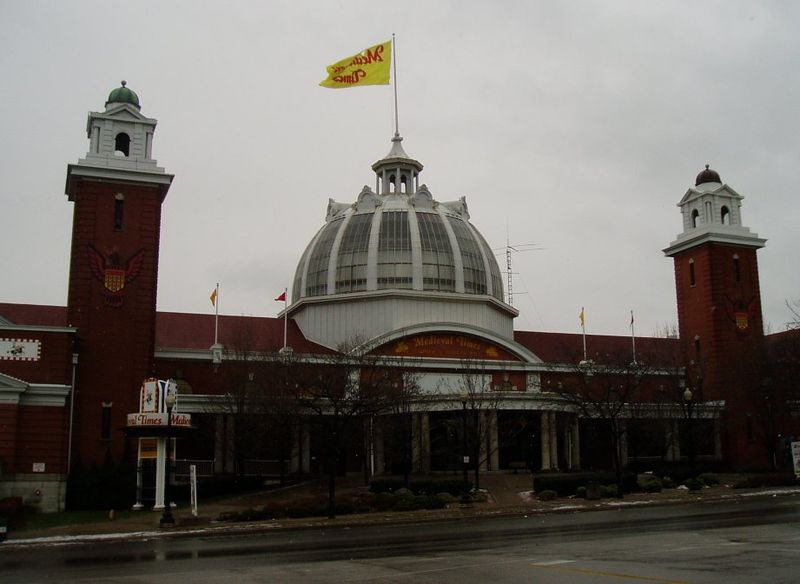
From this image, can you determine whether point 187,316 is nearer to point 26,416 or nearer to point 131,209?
point 131,209

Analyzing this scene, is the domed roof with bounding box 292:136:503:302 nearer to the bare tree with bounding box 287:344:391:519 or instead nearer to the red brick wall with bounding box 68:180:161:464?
the bare tree with bounding box 287:344:391:519

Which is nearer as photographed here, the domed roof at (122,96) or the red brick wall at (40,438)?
the red brick wall at (40,438)

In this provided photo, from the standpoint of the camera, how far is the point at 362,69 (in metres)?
61.0

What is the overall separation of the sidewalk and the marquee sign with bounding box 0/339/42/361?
10.6 metres

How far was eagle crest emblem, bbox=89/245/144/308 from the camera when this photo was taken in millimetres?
53031

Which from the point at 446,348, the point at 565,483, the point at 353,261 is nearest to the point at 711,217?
the point at 446,348

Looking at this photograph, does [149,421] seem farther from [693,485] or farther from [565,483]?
[693,485]

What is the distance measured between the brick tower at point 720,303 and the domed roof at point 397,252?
682 inches

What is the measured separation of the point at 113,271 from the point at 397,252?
25112 mm

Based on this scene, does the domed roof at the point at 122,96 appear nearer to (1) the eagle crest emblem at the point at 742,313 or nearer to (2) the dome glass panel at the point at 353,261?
(2) the dome glass panel at the point at 353,261

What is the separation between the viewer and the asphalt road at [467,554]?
57.2 feet

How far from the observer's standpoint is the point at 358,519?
3688cm

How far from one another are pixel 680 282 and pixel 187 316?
4389 centimetres

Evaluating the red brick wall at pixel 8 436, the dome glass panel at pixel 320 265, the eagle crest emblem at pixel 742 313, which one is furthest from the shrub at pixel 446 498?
the eagle crest emblem at pixel 742 313
